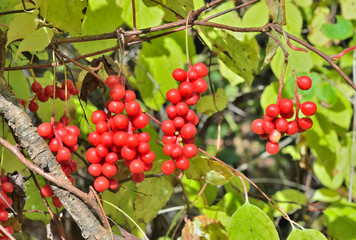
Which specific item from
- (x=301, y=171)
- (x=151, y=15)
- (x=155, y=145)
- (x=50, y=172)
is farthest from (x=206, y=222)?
(x=301, y=171)

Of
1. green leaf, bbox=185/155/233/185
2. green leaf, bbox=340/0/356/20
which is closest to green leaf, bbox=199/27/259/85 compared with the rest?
green leaf, bbox=185/155/233/185

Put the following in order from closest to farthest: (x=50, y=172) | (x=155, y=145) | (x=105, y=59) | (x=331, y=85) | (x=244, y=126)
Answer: (x=50, y=172)
(x=105, y=59)
(x=155, y=145)
(x=331, y=85)
(x=244, y=126)

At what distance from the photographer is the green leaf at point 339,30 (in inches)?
56.3

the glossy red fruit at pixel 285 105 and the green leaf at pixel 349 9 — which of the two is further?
the green leaf at pixel 349 9

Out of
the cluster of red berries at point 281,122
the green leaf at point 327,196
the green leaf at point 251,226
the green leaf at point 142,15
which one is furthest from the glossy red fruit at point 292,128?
the green leaf at point 327,196

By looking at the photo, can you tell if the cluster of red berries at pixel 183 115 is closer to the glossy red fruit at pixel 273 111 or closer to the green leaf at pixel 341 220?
the glossy red fruit at pixel 273 111

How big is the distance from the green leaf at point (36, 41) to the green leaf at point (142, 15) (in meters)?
0.53

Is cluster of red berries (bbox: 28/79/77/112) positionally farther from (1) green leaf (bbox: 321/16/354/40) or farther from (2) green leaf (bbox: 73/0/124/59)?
(1) green leaf (bbox: 321/16/354/40)

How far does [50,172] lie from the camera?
68 cm

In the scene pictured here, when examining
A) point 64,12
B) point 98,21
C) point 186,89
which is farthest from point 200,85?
point 98,21

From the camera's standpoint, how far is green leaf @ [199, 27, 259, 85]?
0.99 meters

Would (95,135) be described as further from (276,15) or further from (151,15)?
(151,15)

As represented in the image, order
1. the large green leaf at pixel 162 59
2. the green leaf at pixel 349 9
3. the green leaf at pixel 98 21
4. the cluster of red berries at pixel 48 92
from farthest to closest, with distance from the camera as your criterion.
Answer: the green leaf at pixel 349 9 → the large green leaf at pixel 162 59 → the green leaf at pixel 98 21 → the cluster of red berries at pixel 48 92

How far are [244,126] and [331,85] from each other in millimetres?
Result: 1804
